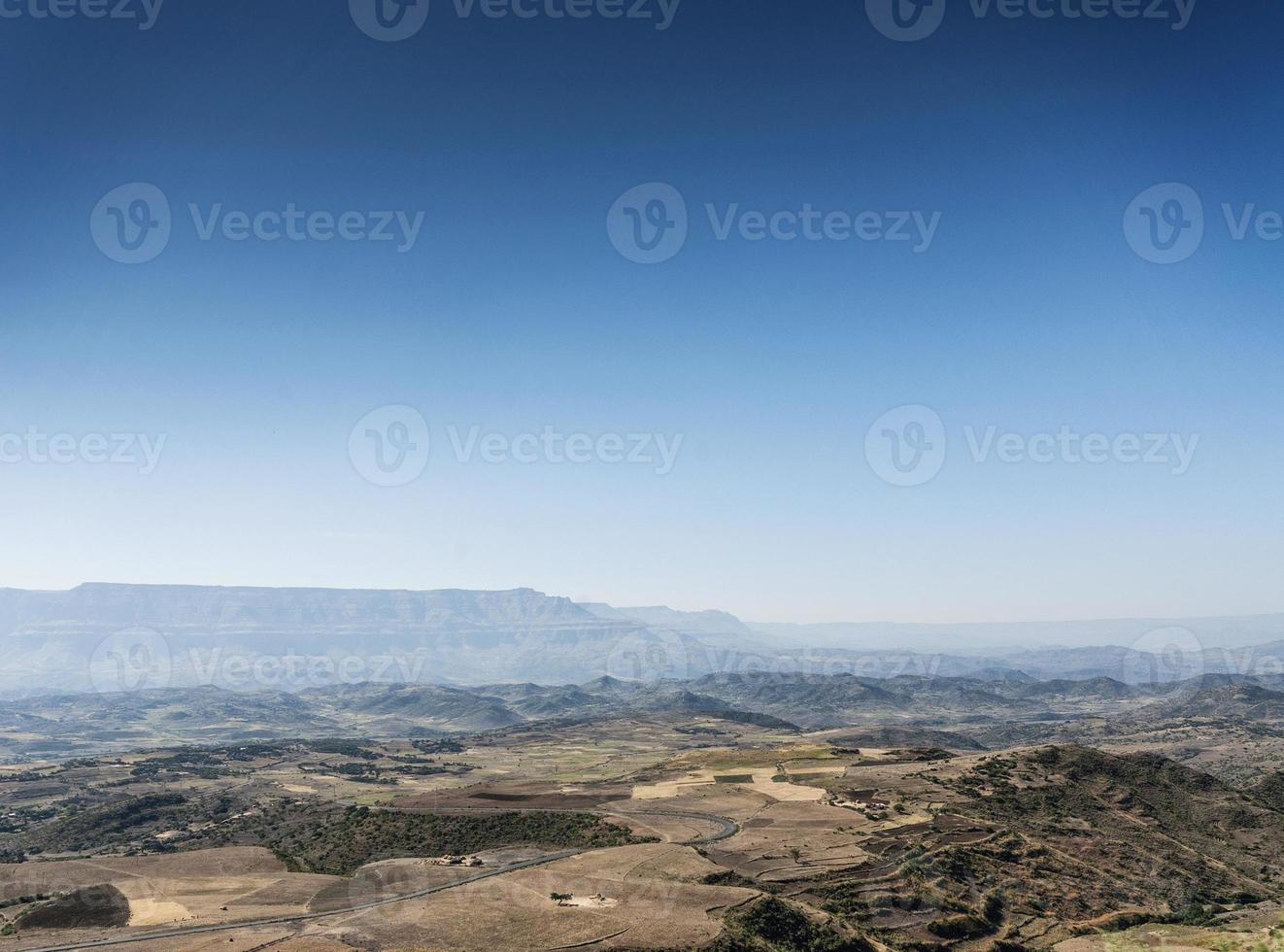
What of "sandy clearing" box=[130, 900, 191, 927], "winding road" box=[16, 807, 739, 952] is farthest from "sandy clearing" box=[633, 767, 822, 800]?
"sandy clearing" box=[130, 900, 191, 927]

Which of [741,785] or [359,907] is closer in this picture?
[359,907]

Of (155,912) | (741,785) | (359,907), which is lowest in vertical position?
(741,785)

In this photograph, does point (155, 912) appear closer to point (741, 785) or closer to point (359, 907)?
point (359, 907)

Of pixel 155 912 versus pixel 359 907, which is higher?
pixel 359 907

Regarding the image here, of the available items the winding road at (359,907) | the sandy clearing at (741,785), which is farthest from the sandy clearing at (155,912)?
the sandy clearing at (741,785)

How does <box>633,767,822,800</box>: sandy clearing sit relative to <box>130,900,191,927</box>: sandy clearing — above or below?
below

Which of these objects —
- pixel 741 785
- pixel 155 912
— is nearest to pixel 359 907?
pixel 155 912

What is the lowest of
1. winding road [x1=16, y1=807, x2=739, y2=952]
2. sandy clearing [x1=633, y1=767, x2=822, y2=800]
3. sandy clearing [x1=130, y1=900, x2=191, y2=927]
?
sandy clearing [x1=633, y1=767, x2=822, y2=800]

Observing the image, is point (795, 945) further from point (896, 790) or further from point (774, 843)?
point (896, 790)

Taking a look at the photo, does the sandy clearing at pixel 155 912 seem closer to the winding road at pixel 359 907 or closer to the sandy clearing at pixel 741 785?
the winding road at pixel 359 907

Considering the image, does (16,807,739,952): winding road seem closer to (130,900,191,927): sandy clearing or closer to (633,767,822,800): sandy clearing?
(130,900,191,927): sandy clearing

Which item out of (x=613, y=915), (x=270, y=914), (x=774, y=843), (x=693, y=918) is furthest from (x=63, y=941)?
(x=774, y=843)
